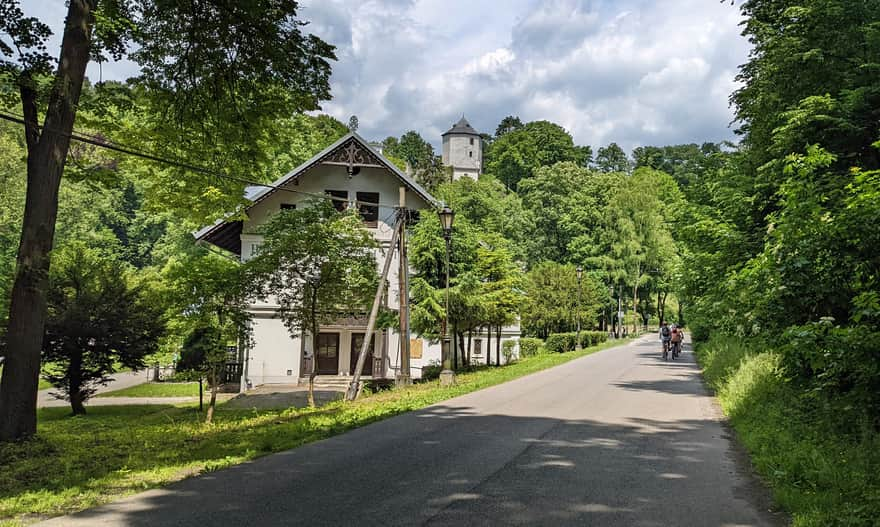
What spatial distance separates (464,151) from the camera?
128125 millimetres

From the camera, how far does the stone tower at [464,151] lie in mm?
126875

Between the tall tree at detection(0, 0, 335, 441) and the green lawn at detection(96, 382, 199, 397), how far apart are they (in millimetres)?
17338

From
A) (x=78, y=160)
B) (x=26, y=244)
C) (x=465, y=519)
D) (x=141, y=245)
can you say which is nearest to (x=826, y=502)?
(x=465, y=519)

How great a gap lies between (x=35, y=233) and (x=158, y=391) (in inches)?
910

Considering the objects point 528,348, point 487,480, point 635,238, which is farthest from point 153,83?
point 635,238

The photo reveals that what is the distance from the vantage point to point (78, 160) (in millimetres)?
13492

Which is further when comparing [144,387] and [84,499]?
[144,387]

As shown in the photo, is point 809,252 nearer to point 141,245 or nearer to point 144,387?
point 144,387

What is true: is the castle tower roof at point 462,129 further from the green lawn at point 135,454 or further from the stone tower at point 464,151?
the green lawn at point 135,454

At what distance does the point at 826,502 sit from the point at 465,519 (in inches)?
126

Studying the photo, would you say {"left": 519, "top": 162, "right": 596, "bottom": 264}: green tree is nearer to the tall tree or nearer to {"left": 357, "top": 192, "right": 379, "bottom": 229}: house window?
{"left": 357, "top": 192, "right": 379, "bottom": 229}: house window

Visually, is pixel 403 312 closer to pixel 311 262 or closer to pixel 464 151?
pixel 311 262

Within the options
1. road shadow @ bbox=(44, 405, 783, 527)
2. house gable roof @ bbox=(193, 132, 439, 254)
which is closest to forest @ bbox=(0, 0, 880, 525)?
road shadow @ bbox=(44, 405, 783, 527)

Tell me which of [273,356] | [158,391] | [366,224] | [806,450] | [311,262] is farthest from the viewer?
[158,391]
